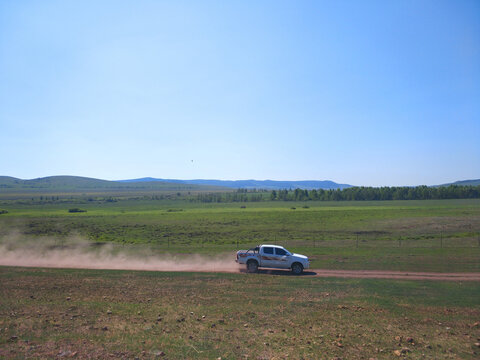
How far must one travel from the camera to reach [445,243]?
123 feet

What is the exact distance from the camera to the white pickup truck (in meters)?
24.1

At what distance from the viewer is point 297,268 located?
78.8 ft

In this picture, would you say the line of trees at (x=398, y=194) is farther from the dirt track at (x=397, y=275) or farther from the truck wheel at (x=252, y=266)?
the truck wheel at (x=252, y=266)

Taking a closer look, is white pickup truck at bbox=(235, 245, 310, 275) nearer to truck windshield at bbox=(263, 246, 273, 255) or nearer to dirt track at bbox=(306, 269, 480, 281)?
truck windshield at bbox=(263, 246, 273, 255)

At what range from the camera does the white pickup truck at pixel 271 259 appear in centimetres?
2414

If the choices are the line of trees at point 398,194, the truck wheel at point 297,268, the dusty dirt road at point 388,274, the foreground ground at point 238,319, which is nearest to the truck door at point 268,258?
the dusty dirt road at point 388,274

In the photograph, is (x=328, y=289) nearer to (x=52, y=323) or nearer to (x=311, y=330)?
(x=311, y=330)

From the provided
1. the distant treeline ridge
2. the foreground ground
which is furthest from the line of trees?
the foreground ground

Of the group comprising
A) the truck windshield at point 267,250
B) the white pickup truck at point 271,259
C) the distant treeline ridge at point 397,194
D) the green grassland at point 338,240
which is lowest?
the green grassland at point 338,240

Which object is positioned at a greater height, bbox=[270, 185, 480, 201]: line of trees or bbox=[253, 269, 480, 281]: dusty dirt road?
bbox=[270, 185, 480, 201]: line of trees

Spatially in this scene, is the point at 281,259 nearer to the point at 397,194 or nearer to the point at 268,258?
the point at 268,258

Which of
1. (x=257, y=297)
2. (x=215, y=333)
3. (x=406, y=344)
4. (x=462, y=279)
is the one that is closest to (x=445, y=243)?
(x=462, y=279)

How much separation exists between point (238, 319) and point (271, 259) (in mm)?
12413

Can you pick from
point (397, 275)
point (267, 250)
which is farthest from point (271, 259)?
point (397, 275)
